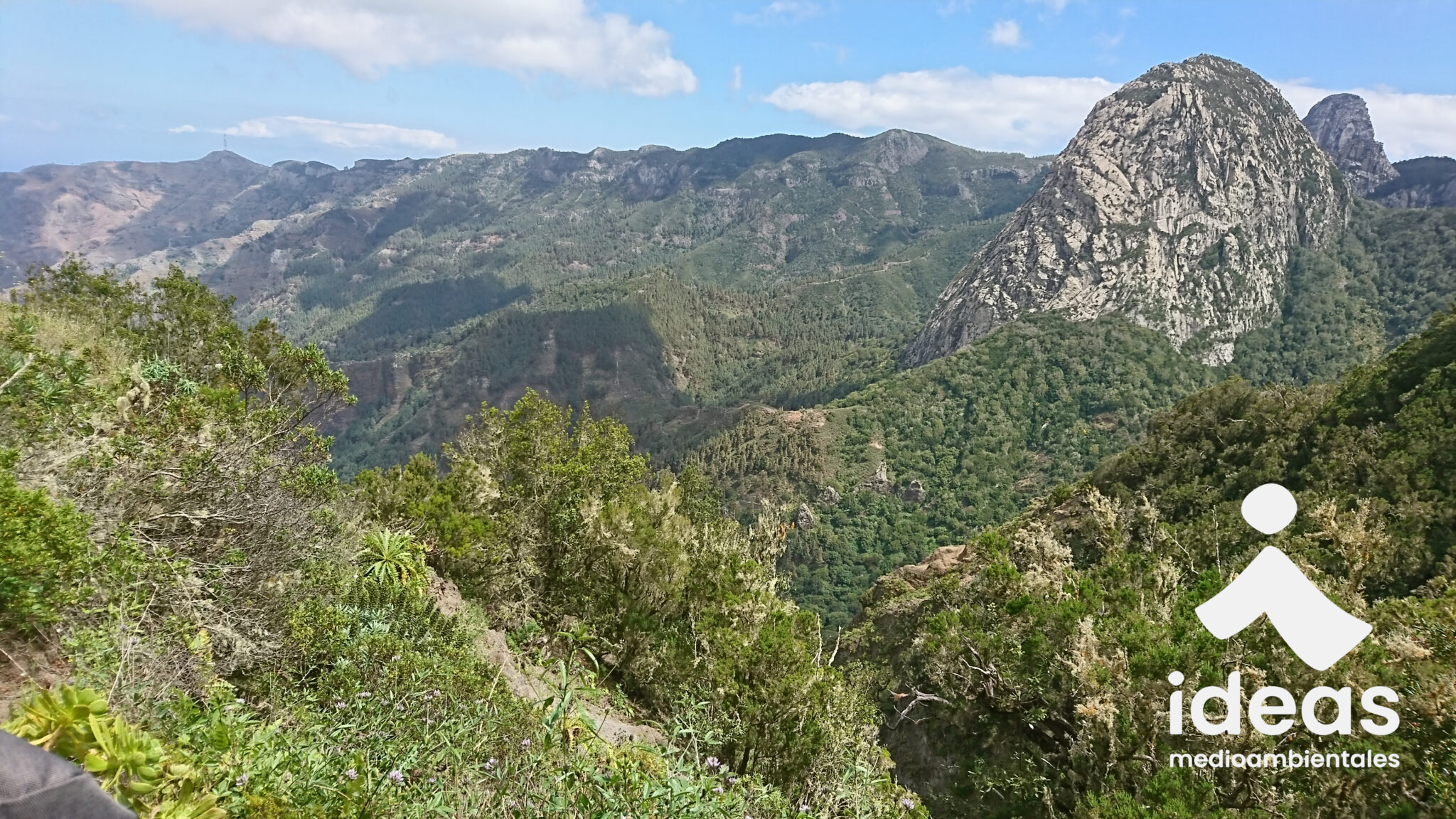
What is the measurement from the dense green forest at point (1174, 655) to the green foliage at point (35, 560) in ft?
43.4

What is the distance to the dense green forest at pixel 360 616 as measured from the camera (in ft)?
15.5

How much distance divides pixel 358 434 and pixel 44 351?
204m

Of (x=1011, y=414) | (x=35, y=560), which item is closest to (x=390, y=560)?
(x=35, y=560)

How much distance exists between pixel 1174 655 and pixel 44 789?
1491cm

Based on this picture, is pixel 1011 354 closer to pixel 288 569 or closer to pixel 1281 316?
pixel 1281 316

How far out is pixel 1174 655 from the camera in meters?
12.0

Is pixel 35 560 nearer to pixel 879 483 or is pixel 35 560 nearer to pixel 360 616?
pixel 360 616

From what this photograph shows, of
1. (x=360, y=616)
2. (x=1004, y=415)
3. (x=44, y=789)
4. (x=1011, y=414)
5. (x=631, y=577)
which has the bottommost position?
(x=1004, y=415)

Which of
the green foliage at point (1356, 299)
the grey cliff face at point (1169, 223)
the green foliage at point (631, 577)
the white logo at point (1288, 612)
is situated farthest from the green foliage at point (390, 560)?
the grey cliff face at point (1169, 223)

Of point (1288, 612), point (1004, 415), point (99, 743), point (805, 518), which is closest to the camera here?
point (99, 743)

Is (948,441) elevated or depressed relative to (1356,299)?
depressed

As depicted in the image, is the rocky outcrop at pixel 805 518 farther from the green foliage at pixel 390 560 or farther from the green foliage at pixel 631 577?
the green foliage at pixel 390 560

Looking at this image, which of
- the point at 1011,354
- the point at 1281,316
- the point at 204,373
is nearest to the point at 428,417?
the point at 1011,354

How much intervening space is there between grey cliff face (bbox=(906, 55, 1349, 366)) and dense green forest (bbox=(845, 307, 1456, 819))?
105 metres
